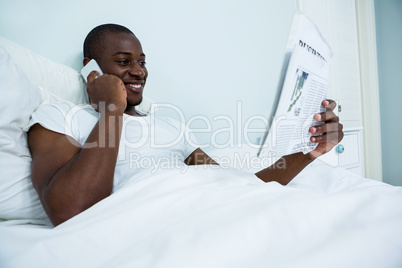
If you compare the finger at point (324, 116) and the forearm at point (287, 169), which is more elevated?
the finger at point (324, 116)

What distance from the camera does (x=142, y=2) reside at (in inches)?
38.5

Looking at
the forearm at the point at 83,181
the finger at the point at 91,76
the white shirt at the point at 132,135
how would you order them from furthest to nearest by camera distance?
the finger at the point at 91,76 < the white shirt at the point at 132,135 < the forearm at the point at 83,181

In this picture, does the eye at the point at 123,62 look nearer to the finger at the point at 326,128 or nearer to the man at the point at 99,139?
the man at the point at 99,139

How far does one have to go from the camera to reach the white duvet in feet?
0.90

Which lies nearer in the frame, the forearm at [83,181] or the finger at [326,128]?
the forearm at [83,181]

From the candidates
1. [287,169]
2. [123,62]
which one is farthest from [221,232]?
[123,62]

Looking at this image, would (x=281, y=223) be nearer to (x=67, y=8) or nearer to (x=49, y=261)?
(x=49, y=261)

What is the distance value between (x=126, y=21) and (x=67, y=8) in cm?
21

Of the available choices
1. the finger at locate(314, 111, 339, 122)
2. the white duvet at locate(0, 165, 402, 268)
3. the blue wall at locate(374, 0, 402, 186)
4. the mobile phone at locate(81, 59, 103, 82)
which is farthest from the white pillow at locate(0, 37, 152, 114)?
the blue wall at locate(374, 0, 402, 186)

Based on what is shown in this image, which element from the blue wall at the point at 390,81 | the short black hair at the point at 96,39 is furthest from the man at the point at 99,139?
the blue wall at the point at 390,81

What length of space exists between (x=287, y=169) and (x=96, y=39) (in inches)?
30.8

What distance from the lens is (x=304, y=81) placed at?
2.77 ft

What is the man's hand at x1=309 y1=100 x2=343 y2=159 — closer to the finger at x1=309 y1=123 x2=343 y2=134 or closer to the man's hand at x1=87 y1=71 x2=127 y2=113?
the finger at x1=309 y1=123 x2=343 y2=134

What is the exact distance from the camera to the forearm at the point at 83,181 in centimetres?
43
